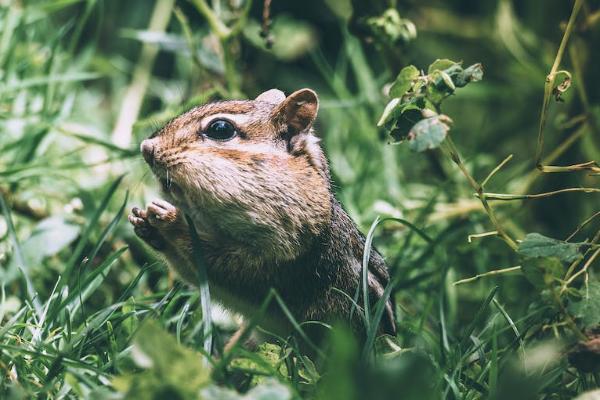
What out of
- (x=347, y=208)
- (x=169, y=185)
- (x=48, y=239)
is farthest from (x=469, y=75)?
(x=48, y=239)

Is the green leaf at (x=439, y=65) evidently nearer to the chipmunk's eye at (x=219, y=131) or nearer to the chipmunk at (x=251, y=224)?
the chipmunk at (x=251, y=224)

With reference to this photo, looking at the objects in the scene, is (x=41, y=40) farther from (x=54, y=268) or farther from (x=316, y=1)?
(x=316, y=1)

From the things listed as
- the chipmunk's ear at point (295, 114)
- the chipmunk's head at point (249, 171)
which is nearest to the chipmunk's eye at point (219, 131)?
the chipmunk's head at point (249, 171)

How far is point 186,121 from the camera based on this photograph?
7.26ft

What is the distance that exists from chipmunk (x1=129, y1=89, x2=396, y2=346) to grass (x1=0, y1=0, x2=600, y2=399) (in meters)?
0.09

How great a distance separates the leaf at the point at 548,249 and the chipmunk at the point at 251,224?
19.2 inches

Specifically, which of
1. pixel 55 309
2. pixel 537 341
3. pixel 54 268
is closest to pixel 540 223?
pixel 537 341

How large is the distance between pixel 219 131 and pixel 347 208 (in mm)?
1006

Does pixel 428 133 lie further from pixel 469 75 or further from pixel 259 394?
pixel 259 394

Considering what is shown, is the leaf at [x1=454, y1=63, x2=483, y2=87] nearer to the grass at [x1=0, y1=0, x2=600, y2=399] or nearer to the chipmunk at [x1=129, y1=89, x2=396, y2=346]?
the grass at [x1=0, y1=0, x2=600, y2=399]

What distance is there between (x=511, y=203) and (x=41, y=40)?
243 cm

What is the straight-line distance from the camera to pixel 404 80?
1.85m

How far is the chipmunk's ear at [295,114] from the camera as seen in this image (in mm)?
2256

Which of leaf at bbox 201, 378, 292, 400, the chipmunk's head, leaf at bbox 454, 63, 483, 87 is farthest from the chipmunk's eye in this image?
leaf at bbox 201, 378, 292, 400
